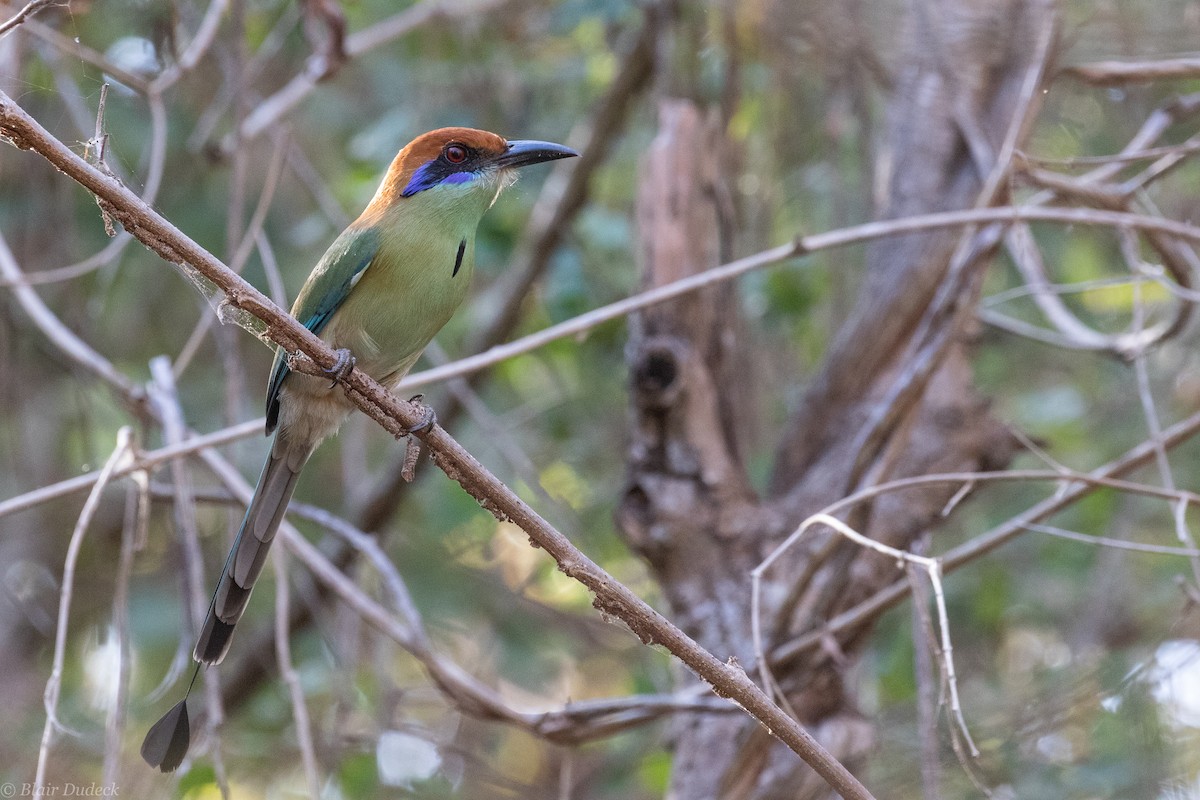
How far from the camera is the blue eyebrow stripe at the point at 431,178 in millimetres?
2982

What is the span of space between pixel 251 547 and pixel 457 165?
1.11m

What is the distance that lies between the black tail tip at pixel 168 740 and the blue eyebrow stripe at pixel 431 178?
138cm

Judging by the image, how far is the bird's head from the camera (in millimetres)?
2982

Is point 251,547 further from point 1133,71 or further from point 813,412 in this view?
point 1133,71

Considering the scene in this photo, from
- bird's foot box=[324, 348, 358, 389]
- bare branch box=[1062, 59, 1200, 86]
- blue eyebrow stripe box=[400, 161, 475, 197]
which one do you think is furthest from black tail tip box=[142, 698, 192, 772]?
bare branch box=[1062, 59, 1200, 86]

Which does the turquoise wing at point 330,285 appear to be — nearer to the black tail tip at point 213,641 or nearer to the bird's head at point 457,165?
the bird's head at point 457,165

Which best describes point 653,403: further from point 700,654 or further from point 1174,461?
point 1174,461

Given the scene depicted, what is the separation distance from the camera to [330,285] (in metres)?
2.73

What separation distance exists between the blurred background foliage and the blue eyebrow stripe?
2.80 ft

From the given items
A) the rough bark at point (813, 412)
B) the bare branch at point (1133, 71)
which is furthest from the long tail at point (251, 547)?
the bare branch at point (1133, 71)

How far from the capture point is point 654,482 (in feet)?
10.4

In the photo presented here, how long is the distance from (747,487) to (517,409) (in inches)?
85.5

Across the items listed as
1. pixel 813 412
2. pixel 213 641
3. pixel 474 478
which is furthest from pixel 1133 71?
pixel 213 641

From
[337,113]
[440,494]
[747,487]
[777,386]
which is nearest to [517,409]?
[440,494]
